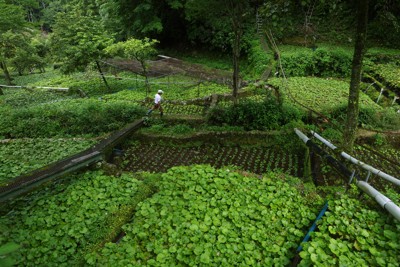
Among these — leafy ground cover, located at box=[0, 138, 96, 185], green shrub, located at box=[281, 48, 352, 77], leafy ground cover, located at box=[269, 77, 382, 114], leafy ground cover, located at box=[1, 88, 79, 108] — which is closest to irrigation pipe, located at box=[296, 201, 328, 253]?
leafy ground cover, located at box=[0, 138, 96, 185]

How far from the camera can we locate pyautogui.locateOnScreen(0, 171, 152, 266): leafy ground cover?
4.65m

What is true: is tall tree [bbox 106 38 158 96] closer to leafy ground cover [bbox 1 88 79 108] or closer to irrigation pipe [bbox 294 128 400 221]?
leafy ground cover [bbox 1 88 79 108]

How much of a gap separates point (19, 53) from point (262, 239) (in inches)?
1080

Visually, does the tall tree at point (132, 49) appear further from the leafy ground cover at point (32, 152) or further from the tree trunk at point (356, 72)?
the tree trunk at point (356, 72)

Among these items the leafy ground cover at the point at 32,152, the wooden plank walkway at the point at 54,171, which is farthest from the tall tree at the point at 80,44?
the wooden plank walkway at the point at 54,171

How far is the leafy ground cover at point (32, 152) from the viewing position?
7.15 m

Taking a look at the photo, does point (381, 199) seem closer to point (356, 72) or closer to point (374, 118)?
point (356, 72)

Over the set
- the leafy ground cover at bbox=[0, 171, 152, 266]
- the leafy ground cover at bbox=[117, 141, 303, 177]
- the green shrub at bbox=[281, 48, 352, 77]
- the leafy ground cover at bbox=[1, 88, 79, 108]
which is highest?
the green shrub at bbox=[281, 48, 352, 77]

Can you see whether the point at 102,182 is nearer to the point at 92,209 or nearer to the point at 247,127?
the point at 92,209

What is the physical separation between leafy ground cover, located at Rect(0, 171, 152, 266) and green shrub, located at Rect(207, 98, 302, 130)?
4615 mm

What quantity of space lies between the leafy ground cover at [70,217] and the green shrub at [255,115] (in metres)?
4.62

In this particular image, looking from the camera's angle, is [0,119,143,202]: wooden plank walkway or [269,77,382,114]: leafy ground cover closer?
[0,119,143,202]: wooden plank walkway

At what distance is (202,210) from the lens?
207 inches

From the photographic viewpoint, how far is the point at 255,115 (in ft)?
31.6
